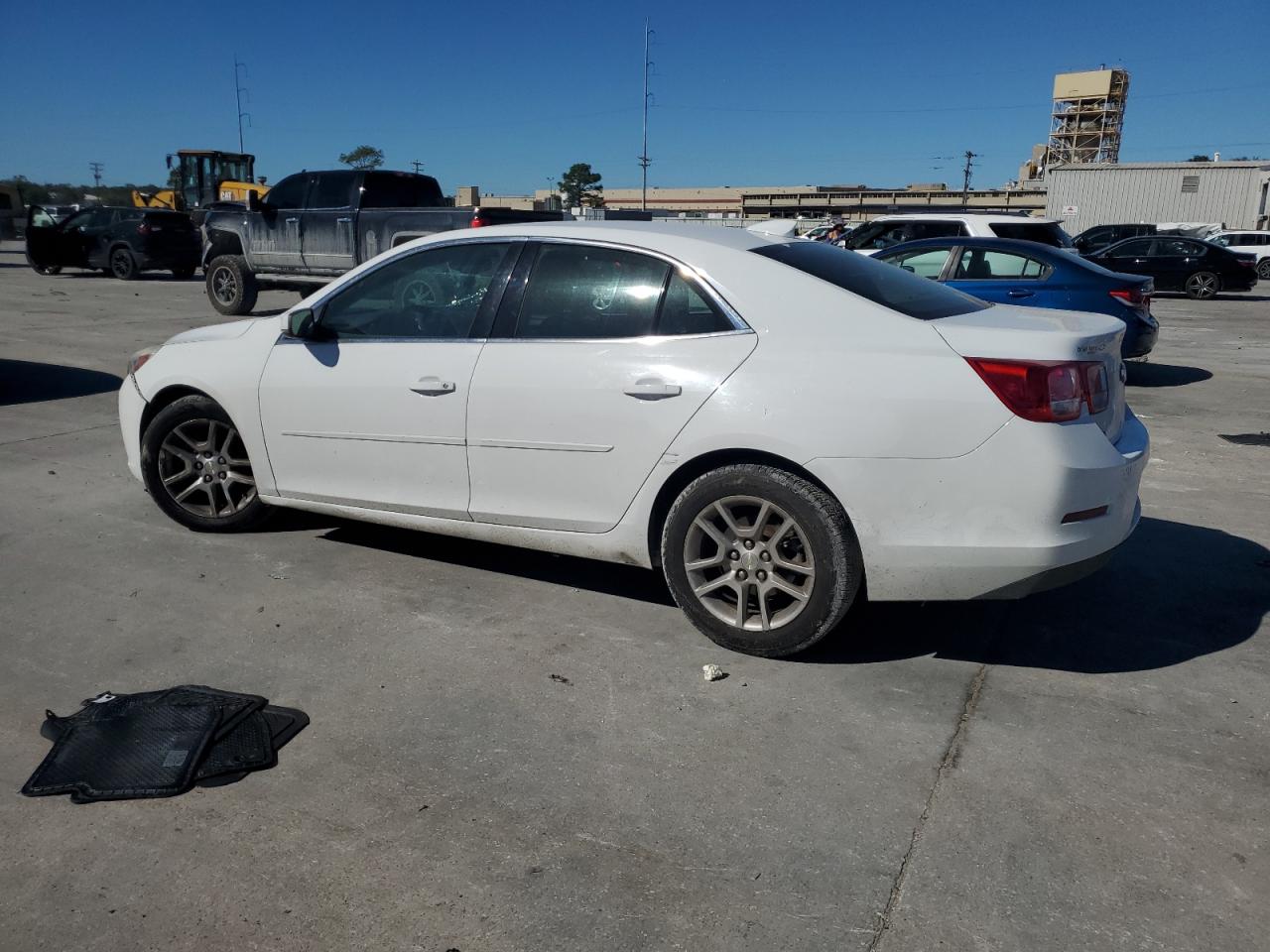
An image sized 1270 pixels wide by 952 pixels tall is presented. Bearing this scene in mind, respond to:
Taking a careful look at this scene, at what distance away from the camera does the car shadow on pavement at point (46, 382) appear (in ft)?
29.4

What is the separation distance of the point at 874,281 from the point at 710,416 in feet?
3.19

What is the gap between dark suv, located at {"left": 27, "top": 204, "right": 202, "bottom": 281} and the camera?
22.4 metres

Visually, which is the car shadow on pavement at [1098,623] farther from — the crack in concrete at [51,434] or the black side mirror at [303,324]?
the crack in concrete at [51,434]

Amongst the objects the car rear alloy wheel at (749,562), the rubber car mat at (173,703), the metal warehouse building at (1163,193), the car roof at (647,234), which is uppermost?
the metal warehouse building at (1163,193)

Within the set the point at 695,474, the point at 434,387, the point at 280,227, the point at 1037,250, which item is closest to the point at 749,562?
the point at 695,474

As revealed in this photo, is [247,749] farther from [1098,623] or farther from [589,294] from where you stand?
[1098,623]

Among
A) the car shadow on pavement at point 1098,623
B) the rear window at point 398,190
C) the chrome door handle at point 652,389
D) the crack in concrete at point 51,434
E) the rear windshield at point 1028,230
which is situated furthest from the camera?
the rear windshield at point 1028,230

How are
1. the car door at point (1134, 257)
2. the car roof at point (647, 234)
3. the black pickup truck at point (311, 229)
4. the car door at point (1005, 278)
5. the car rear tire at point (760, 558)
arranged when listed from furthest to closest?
the car door at point (1134, 257)
the black pickup truck at point (311, 229)
the car door at point (1005, 278)
the car roof at point (647, 234)
the car rear tire at point (760, 558)

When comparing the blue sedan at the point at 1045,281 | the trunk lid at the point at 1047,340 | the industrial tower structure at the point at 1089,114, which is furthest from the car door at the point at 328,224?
the industrial tower structure at the point at 1089,114

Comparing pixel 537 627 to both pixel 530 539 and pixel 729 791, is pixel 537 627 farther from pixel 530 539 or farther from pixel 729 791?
pixel 729 791

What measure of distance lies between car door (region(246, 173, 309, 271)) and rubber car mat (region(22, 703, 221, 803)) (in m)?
12.0

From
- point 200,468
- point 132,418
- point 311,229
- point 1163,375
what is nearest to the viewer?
point 200,468

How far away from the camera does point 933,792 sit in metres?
3.00

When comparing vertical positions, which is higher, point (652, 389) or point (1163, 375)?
point (652, 389)
